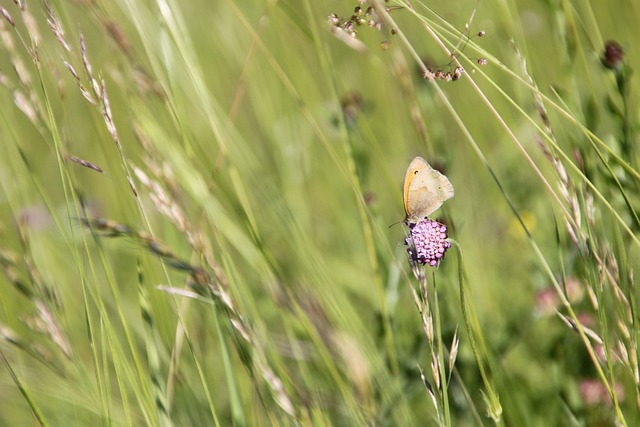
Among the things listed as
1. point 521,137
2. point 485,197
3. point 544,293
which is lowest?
point 485,197

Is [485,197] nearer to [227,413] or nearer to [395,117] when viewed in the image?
[395,117]

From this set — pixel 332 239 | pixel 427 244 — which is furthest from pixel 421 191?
pixel 332 239

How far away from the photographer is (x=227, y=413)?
4.02ft

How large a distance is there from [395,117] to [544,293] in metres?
0.88

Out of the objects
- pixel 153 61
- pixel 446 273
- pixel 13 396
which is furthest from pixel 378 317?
pixel 13 396

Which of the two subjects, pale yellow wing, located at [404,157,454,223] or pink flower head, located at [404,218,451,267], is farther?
pale yellow wing, located at [404,157,454,223]

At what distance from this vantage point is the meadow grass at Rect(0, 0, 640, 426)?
72 centimetres

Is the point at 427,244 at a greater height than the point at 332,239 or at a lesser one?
greater

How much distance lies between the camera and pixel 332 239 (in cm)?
169

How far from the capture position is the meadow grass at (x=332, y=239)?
0.72m

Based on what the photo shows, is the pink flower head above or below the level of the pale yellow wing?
above

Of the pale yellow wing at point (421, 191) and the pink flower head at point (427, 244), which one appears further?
the pale yellow wing at point (421, 191)

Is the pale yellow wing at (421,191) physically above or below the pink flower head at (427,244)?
below

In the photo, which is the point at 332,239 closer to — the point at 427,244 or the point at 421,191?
the point at 421,191
